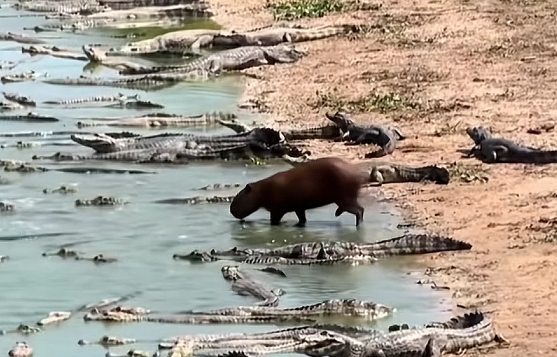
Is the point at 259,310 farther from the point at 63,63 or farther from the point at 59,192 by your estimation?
the point at 63,63

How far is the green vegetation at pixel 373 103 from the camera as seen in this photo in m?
15.0

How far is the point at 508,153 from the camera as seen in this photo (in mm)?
11938

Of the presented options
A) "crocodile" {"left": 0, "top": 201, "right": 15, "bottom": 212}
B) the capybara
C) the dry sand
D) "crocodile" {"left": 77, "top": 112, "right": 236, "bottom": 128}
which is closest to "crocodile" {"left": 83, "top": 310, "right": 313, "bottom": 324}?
the dry sand

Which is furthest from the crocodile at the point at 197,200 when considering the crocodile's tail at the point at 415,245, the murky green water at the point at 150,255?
the crocodile's tail at the point at 415,245

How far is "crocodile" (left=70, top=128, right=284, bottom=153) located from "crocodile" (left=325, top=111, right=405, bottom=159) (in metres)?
0.71

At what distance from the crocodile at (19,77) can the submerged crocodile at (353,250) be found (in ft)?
32.5

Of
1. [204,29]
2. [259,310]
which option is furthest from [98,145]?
[204,29]

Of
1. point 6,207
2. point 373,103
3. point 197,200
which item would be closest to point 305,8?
point 373,103

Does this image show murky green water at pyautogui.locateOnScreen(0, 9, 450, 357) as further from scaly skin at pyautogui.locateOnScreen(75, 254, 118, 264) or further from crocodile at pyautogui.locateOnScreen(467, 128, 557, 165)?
crocodile at pyautogui.locateOnScreen(467, 128, 557, 165)

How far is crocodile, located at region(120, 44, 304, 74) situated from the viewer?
18922 mm

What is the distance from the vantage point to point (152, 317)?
8.04m

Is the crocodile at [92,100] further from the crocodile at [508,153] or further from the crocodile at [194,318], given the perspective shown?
the crocodile at [194,318]

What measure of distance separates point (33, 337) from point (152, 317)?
70 centimetres

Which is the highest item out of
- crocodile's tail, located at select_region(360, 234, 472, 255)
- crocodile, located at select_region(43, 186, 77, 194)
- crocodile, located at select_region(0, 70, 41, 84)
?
crocodile's tail, located at select_region(360, 234, 472, 255)
